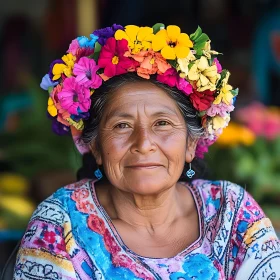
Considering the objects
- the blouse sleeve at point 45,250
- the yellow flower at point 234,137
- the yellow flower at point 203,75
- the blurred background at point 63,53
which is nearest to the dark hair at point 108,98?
the yellow flower at point 203,75

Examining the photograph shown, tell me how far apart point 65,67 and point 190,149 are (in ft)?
2.10

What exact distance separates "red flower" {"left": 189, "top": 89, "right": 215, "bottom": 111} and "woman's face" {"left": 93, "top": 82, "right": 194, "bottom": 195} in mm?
84

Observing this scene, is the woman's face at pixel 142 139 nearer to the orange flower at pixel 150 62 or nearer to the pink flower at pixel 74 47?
the orange flower at pixel 150 62

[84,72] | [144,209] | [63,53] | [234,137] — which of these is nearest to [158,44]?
[84,72]

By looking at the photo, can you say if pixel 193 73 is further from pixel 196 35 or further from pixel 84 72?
pixel 84 72

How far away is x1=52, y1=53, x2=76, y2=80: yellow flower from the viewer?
9.31 feet

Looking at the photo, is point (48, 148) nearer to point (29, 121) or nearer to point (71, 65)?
point (29, 121)

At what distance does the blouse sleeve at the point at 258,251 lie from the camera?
2.86m

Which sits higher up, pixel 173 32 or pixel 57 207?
pixel 173 32

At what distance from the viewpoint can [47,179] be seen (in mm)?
5590

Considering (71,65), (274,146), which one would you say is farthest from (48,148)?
(71,65)

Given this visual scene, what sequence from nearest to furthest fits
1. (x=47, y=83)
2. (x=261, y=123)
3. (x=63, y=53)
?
(x=47, y=83)
(x=261, y=123)
(x=63, y=53)

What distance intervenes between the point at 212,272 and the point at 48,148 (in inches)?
139

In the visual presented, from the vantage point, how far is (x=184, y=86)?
2814 mm
